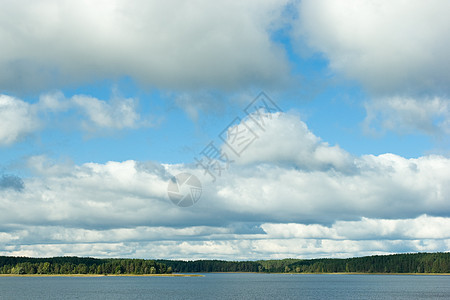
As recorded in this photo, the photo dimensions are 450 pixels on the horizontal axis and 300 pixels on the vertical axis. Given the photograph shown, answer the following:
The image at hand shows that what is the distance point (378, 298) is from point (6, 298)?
11863 cm

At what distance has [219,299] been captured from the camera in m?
154

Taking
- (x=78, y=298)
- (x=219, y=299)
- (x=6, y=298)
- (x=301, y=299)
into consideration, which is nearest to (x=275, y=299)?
(x=301, y=299)

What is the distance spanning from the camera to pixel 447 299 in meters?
150

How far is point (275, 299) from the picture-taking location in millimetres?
152500

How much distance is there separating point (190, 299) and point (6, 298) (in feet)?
191

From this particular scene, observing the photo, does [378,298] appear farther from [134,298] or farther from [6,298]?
[6,298]

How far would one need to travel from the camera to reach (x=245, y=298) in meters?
158

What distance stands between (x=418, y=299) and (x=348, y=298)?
2141 cm

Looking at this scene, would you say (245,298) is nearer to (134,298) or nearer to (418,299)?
(134,298)

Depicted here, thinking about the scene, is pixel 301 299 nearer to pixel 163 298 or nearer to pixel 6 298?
pixel 163 298

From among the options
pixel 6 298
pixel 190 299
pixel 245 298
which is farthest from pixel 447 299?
pixel 6 298

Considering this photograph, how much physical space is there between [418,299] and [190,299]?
236 feet

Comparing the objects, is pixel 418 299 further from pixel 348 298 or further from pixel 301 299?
pixel 301 299

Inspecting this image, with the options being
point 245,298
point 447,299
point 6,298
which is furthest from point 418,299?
point 6,298
